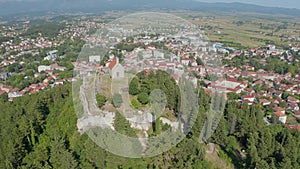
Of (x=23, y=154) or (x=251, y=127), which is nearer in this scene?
(x=23, y=154)

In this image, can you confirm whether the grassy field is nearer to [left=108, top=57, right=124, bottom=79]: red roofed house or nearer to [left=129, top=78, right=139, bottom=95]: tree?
[left=129, top=78, right=139, bottom=95]: tree

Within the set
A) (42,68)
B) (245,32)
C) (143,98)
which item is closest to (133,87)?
(143,98)

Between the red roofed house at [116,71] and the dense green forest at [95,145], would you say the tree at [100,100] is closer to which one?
the red roofed house at [116,71]

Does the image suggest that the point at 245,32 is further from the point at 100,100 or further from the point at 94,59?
the point at 94,59

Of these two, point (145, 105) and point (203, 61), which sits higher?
point (203, 61)

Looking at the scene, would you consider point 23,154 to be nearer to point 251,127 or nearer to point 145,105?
point 145,105

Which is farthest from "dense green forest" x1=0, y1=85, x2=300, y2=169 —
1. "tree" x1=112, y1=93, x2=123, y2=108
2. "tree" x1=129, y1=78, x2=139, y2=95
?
A: "tree" x1=129, y1=78, x2=139, y2=95

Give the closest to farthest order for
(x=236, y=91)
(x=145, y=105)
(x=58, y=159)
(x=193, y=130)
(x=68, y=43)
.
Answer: (x=58, y=159) < (x=145, y=105) < (x=193, y=130) < (x=236, y=91) < (x=68, y=43)

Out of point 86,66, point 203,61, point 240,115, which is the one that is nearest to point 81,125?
point 86,66

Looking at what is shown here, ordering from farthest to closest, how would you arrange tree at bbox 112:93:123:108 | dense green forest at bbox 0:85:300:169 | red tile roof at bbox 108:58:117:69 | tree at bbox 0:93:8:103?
tree at bbox 0:93:8:103 < red tile roof at bbox 108:58:117:69 < tree at bbox 112:93:123:108 < dense green forest at bbox 0:85:300:169
